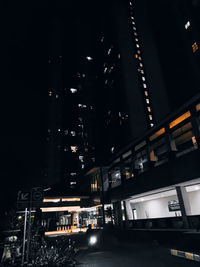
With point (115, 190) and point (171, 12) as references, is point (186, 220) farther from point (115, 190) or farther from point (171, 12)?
point (171, 12)

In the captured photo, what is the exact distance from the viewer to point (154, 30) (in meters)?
41.2

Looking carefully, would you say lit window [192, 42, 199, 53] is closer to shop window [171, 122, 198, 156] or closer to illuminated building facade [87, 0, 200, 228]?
illuminated building facade [87, 0, 200, 228]

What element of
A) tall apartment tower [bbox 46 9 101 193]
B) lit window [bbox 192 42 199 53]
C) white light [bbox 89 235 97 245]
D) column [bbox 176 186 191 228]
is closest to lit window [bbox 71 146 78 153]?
tall apartment tower [bbox 46 9 101 193]

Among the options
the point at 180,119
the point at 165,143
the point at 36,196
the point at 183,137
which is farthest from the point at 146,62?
the point at 36,196

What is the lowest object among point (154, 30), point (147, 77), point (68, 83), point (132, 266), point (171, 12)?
point (132, 266)

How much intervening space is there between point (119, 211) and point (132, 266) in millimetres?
19598

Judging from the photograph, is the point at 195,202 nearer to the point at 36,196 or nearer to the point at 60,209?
the point at 36,196

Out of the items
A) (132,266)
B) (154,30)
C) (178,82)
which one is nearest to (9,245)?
(132,266)

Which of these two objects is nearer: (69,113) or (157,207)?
(157,207)

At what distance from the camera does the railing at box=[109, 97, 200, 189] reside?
1563cm

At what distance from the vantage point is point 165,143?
74.0ft

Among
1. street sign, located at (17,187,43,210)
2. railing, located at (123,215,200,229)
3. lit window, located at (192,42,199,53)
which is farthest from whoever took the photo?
→ lit window, located at (192,42,199,53)

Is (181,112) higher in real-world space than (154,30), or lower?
lower

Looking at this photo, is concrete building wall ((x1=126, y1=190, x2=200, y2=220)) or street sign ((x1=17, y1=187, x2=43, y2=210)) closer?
street sign ((x1=17, y1=187, x2=43, y2=210))
